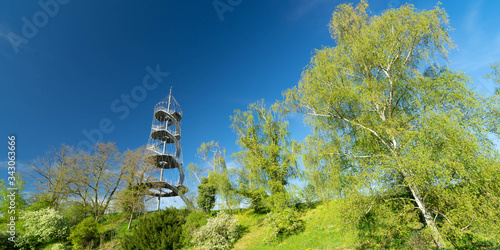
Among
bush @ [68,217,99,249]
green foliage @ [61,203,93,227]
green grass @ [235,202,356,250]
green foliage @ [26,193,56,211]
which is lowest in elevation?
green grass @ [235,202,356,250]

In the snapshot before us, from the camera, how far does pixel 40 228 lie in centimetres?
1891

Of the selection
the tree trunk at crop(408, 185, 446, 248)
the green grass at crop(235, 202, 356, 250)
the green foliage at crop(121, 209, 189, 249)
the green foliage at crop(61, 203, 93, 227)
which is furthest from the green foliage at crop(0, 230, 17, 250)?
the tree trunk at crop(408, 185, 446, 248)

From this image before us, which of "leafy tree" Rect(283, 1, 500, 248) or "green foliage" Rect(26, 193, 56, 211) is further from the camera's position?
"green foliage" Rect(26, 193, 56, 211)

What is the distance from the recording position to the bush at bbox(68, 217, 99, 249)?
1820 cm

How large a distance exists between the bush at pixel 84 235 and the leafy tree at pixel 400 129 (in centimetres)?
2060

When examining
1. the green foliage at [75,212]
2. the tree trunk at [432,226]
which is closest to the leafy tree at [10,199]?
the green foliage at [75,212]

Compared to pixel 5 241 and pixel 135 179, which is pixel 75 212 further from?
pixel 135 179

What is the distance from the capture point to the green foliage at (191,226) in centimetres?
1684

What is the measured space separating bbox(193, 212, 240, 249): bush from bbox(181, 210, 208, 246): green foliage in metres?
0.82

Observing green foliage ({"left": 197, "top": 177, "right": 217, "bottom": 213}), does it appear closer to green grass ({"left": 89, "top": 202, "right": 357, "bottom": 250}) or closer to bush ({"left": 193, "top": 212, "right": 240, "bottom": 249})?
green grass ({"left": 89, "top": 202, "right": 357, "bottom": 250})

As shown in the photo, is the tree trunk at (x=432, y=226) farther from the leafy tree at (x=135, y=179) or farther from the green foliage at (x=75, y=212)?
the green foliage at (x=75, y=212)

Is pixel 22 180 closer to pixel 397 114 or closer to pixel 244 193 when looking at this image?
pixel 244 193

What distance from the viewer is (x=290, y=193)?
56.7 feet

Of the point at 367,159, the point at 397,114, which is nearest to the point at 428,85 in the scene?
the point at 397,114
